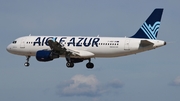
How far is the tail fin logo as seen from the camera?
96562mm

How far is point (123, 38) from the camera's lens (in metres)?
96.3

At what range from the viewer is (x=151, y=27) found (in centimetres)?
9744

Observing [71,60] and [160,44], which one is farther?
[71,60]

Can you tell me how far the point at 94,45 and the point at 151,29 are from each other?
31.5 ft

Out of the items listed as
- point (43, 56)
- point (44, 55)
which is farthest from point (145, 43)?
point (43, 56)

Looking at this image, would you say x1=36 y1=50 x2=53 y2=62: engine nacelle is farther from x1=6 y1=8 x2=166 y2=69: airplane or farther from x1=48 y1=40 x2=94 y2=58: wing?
x1=48 y1=40 x2=94 y2=58: wing

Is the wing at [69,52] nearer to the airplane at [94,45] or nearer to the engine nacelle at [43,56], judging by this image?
the airplane at [94,45]

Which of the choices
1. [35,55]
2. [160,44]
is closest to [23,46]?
[35,55]

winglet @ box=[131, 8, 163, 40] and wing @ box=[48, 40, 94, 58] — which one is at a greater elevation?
winglet @ box=[131, 8, 163, 40]

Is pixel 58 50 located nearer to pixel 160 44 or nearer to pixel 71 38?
pixel 71 38

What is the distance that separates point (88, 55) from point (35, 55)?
964 cm

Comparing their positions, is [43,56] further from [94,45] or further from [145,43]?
[145,43]

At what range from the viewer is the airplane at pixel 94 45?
94562 mm

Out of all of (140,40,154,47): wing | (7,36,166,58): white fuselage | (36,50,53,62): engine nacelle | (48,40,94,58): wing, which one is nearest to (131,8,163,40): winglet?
(7,36,166,58): white fuselage
